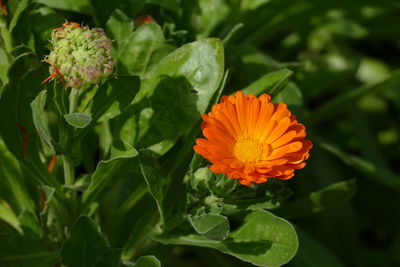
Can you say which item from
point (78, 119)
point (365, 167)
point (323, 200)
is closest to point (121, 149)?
point (78, 119)

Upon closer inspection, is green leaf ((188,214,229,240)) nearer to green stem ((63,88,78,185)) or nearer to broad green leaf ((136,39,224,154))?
broad green leaf ((136,39,224,154))

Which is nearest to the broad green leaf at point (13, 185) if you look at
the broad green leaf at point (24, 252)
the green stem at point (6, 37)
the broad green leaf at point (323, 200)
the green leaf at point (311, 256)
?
the broad green leaf at point (24, 252)

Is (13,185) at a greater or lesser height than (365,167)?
greater

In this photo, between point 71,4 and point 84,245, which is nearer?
point 84,245

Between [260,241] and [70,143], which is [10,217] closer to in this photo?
[70,143]

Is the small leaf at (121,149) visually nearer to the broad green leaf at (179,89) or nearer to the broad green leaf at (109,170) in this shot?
the broad green leaf at (109,170)

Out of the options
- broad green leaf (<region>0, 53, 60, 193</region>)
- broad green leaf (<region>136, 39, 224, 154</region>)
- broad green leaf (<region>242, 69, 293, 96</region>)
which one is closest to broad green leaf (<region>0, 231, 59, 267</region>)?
broad green leaf (<region>0, 53, 60, 193</region>)

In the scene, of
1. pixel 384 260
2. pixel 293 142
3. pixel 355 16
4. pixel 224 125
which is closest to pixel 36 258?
pixel 224 125
